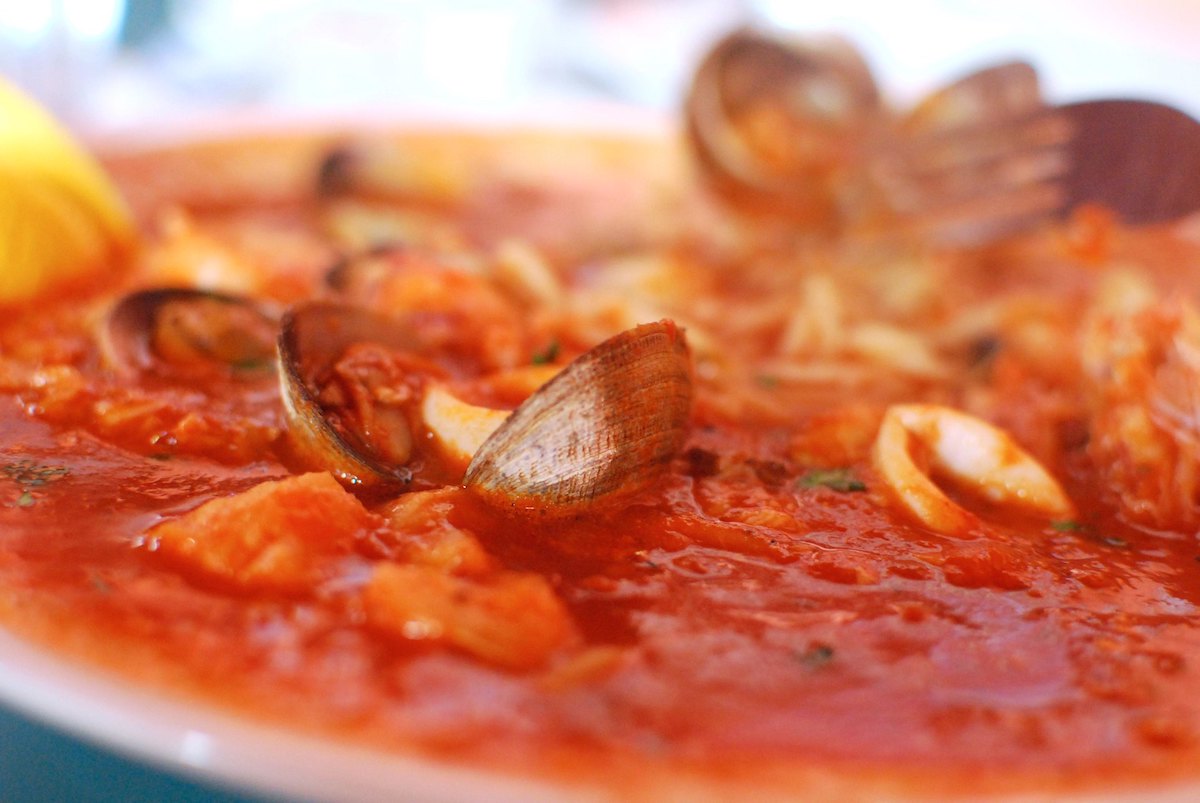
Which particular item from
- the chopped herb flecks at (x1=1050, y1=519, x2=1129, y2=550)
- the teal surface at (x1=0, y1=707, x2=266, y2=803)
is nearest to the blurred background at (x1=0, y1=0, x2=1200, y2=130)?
the chopped herb flecks at (x1=1050, y1=519, x2=1129, y2=550)

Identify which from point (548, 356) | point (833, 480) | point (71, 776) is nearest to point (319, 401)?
point (548, 356)

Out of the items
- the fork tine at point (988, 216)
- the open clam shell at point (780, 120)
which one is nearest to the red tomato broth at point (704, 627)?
the fork tine at point (988, 216)

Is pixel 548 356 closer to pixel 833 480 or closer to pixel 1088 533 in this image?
pixel 833 480

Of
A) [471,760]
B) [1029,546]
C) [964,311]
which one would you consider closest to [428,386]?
[471,760]

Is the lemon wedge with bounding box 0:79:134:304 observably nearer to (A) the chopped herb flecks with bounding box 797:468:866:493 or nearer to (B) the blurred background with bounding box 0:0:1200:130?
(A) the chopped herb flecks with bounding box 797:468:866:493

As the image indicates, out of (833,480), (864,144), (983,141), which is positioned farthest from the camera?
(864,144)

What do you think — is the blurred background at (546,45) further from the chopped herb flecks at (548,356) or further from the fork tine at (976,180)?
the chopped herb flecks at (548,356)

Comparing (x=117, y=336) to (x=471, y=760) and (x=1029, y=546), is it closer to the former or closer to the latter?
(x=471, y=760)
